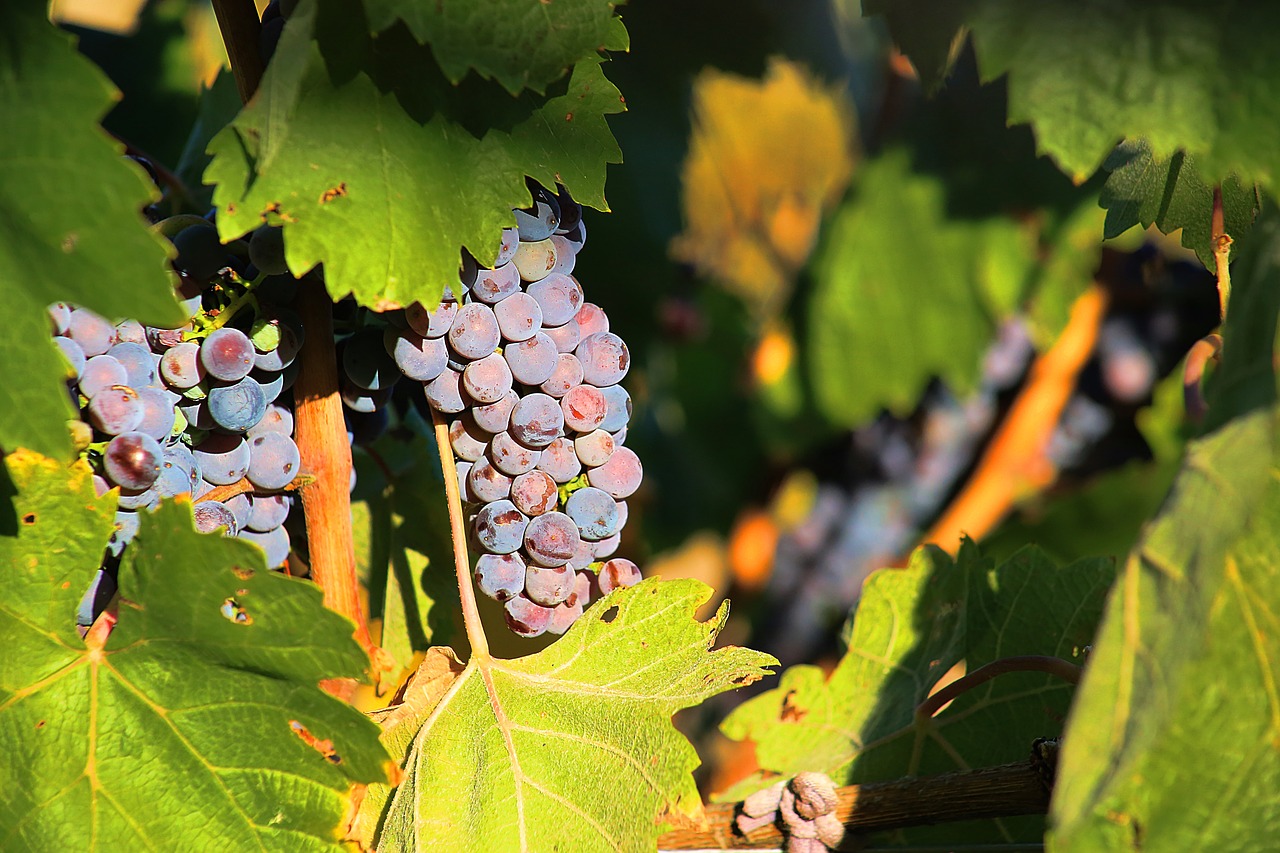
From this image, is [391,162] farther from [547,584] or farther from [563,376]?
[547,584]

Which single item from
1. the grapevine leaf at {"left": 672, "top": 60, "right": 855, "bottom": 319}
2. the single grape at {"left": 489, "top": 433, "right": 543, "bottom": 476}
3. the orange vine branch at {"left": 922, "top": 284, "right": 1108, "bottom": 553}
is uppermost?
the single grape at {"left": 489, "top": 433, "right": 543, "bottom": 476}

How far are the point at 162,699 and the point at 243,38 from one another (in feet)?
1.27

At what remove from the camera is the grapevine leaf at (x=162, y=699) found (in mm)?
603

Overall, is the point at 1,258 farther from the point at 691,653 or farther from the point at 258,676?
the point at 691,653

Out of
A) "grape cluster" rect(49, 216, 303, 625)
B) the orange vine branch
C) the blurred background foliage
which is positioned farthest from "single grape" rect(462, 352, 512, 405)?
the orange vine branch

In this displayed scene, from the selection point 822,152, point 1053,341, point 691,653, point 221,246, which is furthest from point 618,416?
point 822,152

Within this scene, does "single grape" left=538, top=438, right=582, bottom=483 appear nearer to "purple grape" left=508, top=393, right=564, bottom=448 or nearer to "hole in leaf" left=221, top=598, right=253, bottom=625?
"purple grape" left=508, top=393, right=564, bottom=448

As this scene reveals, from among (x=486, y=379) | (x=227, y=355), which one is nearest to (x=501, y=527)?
(x=486, y=379)

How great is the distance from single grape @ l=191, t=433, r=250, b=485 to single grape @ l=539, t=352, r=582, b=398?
0.64ft

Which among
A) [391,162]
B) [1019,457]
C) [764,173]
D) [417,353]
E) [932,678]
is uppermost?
[391,162]

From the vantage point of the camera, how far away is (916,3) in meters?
0.80

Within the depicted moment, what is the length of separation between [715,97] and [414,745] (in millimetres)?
3214

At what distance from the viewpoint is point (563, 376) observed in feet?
2.39

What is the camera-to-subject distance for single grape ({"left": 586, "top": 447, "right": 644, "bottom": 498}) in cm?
75
